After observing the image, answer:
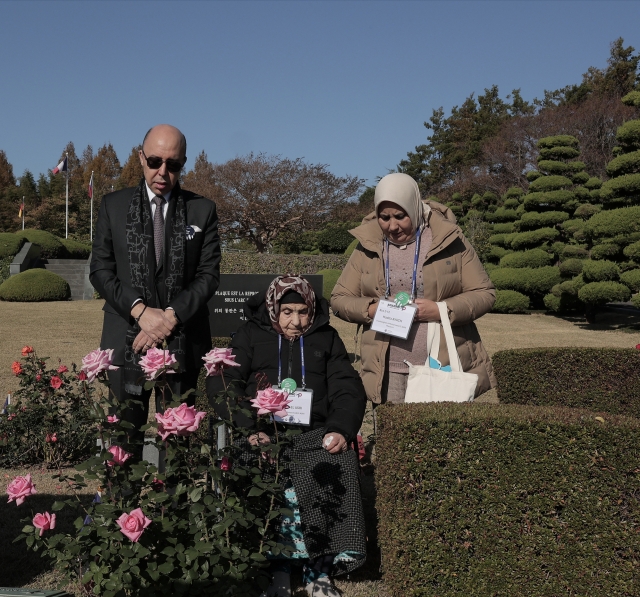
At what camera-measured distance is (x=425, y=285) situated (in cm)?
391

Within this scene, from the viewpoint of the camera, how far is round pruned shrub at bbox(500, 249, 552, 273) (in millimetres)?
21828

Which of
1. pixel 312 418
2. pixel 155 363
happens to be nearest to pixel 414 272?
pixel 312 418

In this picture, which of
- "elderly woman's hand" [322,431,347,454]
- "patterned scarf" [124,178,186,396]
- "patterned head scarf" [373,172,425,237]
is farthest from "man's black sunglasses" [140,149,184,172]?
"elderly woman's hand" [322,431,347,454]

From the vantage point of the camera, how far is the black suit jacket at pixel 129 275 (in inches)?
134

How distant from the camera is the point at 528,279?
21.7 meters

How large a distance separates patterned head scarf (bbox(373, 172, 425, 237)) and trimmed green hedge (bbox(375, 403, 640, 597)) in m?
1.16

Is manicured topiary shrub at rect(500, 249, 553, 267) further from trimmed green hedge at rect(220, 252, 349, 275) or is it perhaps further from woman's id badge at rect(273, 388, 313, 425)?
woman's id badge at rect(273, 388, 313, 425)

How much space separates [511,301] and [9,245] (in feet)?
61.1

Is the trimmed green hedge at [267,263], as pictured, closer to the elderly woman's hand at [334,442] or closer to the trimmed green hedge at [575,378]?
the trimmed green hedge at [575,378]

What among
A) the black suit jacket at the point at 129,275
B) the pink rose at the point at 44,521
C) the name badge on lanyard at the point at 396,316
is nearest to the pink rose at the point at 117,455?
the pink rose at the point at 44,521

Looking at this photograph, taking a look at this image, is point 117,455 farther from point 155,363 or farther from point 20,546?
point 20,546

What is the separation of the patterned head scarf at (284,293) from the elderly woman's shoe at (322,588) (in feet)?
3.97

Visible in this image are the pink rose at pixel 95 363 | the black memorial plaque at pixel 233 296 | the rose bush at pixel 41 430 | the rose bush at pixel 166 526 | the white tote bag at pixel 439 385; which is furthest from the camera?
the black memorial plaque at pixel 233 296

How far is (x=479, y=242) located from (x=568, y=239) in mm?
4349
